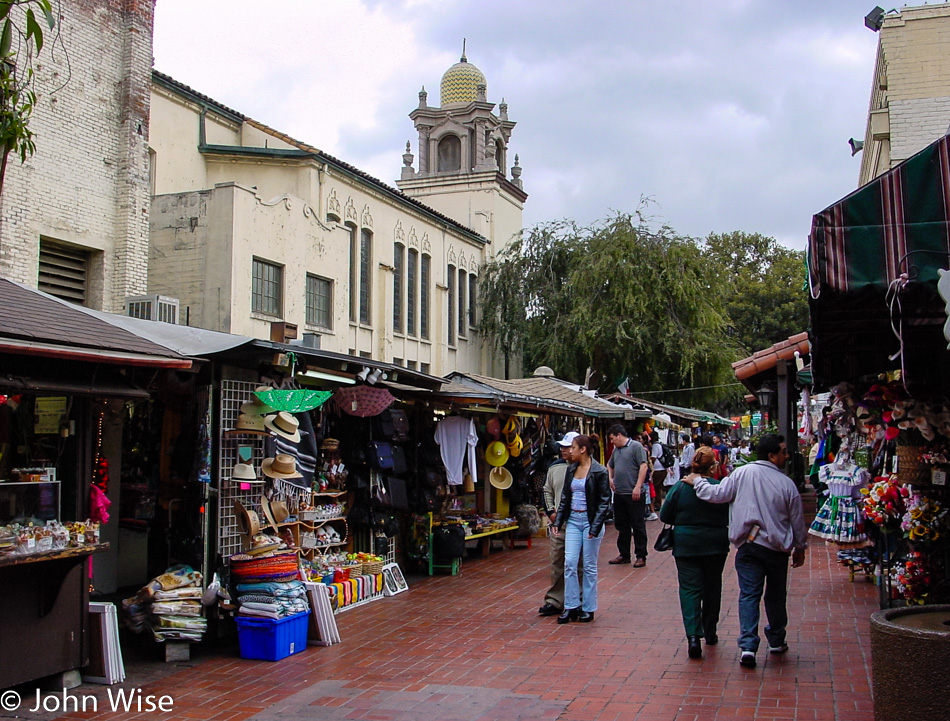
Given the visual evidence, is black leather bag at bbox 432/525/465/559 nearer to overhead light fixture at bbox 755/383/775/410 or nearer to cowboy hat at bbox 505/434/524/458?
cowboy hat at bbox 505/434/524/458

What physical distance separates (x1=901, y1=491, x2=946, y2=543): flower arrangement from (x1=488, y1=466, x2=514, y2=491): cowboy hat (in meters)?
8.26

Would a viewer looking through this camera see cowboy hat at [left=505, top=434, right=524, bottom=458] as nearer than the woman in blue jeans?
No

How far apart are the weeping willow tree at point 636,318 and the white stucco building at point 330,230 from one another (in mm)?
4859

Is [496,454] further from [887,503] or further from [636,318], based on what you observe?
[636,318]

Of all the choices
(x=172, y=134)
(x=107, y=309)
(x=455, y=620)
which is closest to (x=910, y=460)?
(x=455, y=620)

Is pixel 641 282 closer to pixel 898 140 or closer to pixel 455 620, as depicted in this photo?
pixel 898 140

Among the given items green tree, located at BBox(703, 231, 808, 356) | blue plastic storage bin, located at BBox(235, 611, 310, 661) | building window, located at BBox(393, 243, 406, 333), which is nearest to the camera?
blue plastic storage bin, located at BBox(235, 611, 310, 661)

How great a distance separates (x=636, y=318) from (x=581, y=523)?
26.4 metres

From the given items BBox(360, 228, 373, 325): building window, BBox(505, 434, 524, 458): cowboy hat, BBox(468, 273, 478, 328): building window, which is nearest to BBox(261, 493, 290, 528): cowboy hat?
BBox(505, 434, 524, 458): cowboy hat

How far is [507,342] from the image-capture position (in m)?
39.8

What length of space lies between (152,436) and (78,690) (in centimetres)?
351

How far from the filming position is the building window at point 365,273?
31891mm

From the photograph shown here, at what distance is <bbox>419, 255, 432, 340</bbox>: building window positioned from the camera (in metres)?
36.4

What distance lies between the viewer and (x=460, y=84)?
4641 centimetres
